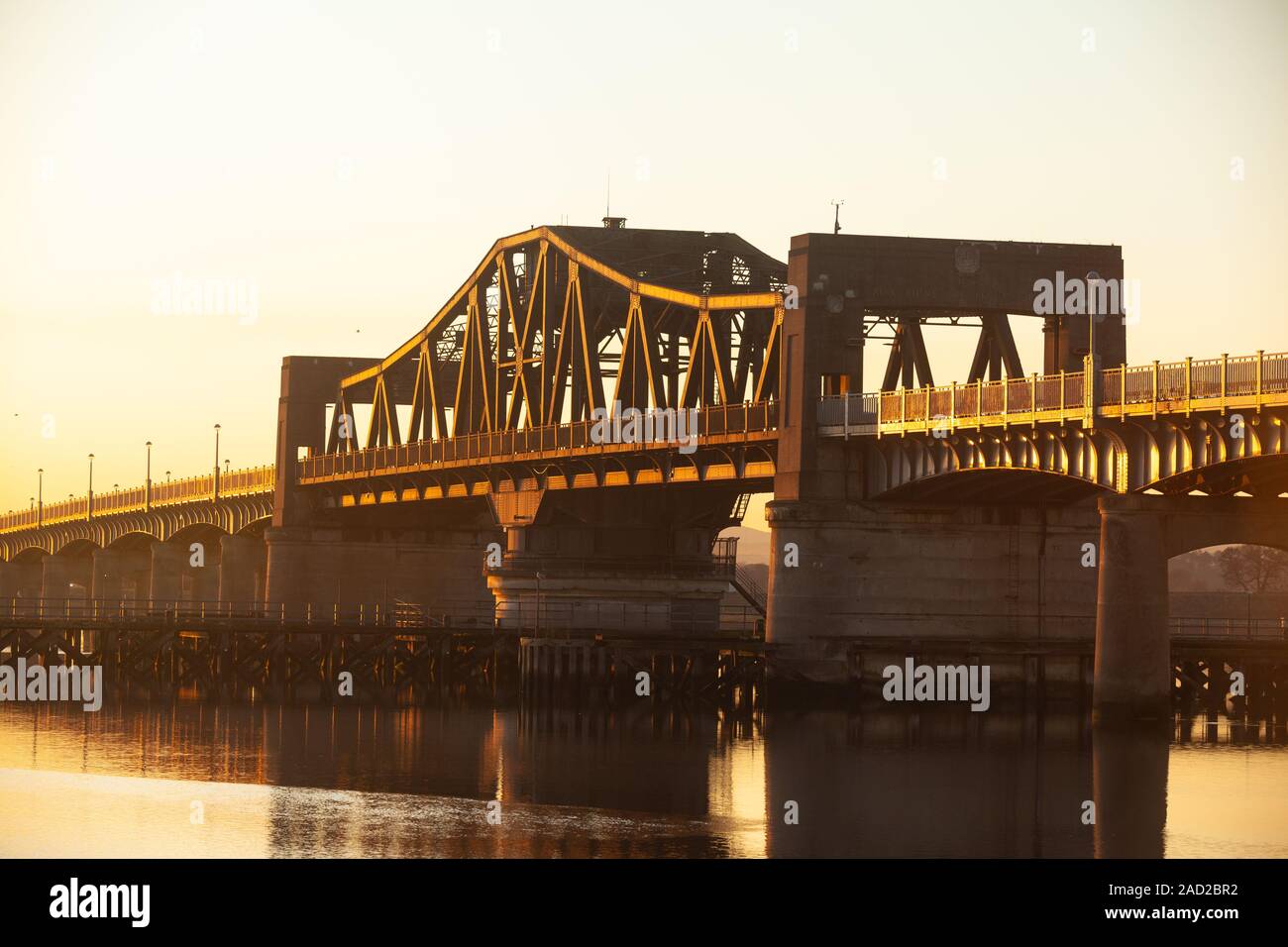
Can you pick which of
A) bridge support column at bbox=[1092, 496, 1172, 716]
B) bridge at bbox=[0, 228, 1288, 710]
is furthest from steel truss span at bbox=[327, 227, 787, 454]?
bridge support column at bbox=[1092, 496, 1172, 716]

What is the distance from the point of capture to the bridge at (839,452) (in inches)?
2921

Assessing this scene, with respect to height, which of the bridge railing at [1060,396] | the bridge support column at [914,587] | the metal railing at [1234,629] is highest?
the bridge railing at [1060,396]

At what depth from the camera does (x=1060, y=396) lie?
245ft

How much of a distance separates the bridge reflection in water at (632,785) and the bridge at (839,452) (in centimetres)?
468

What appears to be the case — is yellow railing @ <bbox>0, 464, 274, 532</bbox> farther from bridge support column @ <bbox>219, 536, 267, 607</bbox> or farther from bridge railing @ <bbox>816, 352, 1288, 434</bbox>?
bridge railing @ <bbox>816, 352, 1288, 434</bbox>

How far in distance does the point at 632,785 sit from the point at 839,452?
26.1 metres

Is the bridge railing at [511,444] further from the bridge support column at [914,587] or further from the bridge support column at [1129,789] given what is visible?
the bridge support column at [1129,789]

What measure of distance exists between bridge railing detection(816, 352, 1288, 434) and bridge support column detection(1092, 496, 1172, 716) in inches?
138

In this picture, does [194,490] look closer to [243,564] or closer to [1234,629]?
[243,564]

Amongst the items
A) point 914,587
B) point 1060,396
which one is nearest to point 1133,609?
point 1060,396

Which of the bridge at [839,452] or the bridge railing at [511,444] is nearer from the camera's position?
the bridge at [839,452]

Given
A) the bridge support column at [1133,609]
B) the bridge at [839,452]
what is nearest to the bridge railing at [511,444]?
the bridge at [839,452]

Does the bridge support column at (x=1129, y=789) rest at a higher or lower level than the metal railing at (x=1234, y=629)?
lower
